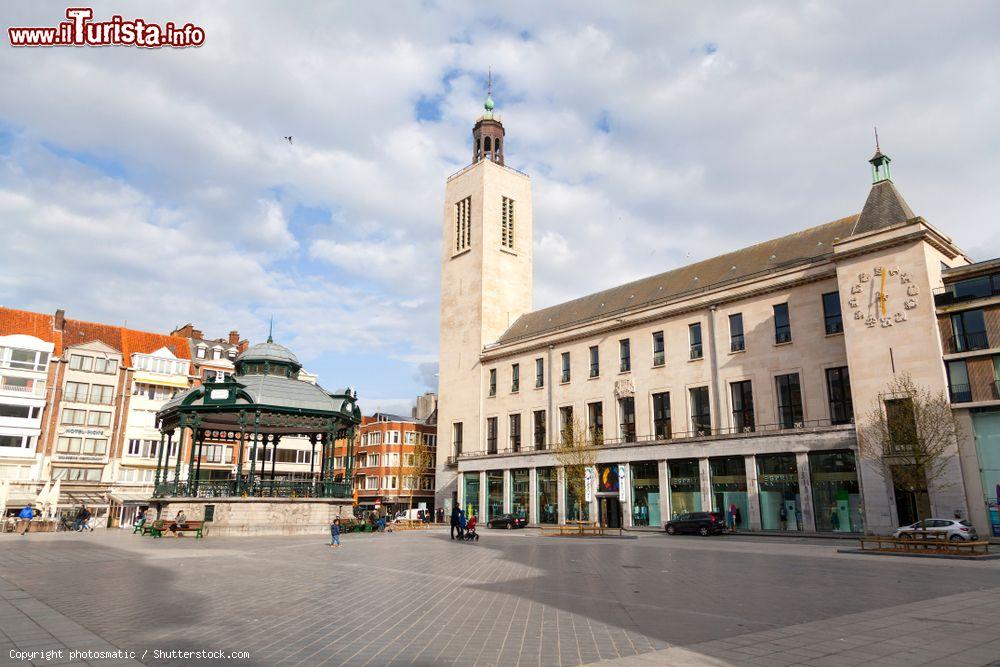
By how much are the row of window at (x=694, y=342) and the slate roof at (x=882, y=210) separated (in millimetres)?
4447

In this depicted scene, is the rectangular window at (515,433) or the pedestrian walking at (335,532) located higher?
the rectangular window at (515,433)

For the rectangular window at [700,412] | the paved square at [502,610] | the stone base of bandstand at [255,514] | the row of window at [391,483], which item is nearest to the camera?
the paved square at [502,610]

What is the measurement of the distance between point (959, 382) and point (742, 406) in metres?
12.6

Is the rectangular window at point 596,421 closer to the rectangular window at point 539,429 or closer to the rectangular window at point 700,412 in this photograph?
the rectangular window at point 539,429

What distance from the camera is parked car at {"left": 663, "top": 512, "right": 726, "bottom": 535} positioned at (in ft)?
119

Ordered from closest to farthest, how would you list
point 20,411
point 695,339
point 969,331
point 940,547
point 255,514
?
point 940,547 < point 969,331 < point 255,514 < point 695,339 < point 20,411

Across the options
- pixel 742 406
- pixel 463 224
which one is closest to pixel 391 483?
pixel 463 224

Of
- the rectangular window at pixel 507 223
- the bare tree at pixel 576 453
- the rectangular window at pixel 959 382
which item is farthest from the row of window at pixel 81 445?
the rectangular window at pixel 959 382

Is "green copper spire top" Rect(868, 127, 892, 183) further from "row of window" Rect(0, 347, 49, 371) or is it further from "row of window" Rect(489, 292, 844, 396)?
"row of window" Rect(0, 347, 49, 371)

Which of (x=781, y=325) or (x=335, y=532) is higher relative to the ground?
(x=781, y=325)

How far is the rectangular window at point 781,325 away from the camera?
40.4m

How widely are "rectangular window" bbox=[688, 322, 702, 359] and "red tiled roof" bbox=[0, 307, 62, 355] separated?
5296cm

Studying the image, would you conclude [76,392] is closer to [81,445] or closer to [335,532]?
[81,445]

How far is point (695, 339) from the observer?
149ft
